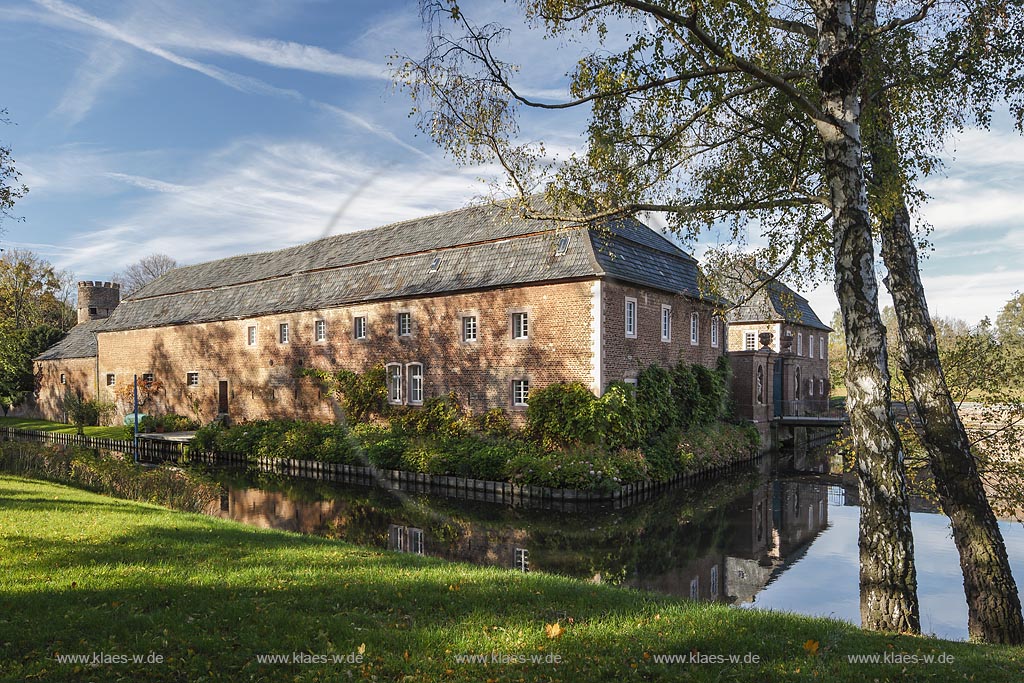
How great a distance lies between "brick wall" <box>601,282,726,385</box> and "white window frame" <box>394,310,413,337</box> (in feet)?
25.3

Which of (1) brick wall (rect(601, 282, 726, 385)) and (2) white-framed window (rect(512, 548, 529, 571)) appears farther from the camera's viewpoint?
(1) brick wall (rect(601, 282, 726, 385))

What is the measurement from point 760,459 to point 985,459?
57.1 ft

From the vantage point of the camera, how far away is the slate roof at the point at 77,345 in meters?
37.3

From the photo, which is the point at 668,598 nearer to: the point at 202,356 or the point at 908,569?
the point at 908,569

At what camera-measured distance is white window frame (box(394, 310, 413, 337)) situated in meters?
23.0

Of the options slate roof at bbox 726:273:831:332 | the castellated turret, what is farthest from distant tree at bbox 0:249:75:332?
slate roof at bbox 726:273:831:332

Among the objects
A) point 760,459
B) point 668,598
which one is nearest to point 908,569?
point 668,598

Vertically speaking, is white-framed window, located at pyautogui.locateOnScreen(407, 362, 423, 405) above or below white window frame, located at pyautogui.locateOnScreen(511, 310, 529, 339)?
below

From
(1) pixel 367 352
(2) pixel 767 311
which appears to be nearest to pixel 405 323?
(1) pixel 367 352

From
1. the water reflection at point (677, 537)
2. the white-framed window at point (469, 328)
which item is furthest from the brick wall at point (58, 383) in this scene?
the white-framed window at point (469, 328)

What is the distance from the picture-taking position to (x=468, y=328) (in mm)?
21359

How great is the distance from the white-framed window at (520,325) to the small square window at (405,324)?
456 cm

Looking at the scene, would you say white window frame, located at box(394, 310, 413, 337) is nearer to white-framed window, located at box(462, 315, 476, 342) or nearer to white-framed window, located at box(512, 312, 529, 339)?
white-framed window, located at box(462, 315, 476, 342)

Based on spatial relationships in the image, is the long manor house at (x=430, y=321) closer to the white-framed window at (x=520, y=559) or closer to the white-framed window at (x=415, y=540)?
the white-framed window at (x=520, y=559)
